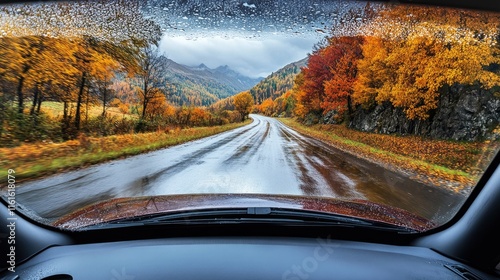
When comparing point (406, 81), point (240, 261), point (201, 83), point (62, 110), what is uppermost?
point (406, 81)

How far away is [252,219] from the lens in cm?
218

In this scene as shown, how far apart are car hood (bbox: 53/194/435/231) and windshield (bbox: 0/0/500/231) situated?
0.07ft

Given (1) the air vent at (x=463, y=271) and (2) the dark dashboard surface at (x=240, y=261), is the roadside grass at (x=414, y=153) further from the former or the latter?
(2) the dark dashboard surface at (x=240, y=261)

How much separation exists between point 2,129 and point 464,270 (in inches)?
345

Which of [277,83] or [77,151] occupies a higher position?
[277,83]

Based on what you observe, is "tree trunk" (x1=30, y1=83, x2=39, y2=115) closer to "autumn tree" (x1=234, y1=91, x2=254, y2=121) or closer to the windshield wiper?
"autumn tree" (x1=234, y1=91, x2=254, y2=121)

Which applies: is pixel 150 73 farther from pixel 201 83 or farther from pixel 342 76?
pixel 342 76

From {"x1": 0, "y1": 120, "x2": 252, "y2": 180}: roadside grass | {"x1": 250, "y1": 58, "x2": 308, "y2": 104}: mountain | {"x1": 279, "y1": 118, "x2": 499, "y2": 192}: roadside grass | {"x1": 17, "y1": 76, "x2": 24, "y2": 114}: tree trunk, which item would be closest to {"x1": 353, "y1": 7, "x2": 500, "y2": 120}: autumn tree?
{"x1": 279, "y1": 118, "x2": 499, "y2": 192}: roadside grass

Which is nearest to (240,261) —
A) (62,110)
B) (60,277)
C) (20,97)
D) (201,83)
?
(60,277)

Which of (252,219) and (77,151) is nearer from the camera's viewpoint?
(252,219)

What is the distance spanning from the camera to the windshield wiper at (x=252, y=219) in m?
2.12

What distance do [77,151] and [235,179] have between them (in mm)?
4287

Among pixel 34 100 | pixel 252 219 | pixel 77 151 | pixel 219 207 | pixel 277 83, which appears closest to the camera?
pixel 252 219

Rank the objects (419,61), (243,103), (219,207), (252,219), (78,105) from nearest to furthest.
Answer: (252,219)
(219,207)
(419,61)
(78,105)
(243,103)
